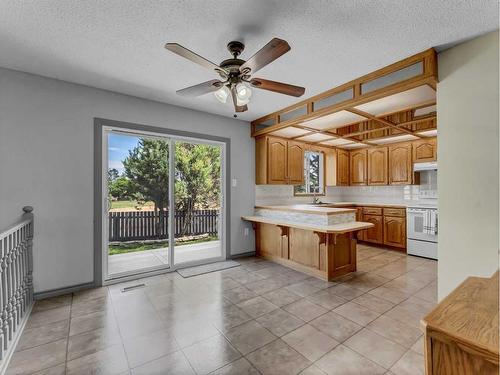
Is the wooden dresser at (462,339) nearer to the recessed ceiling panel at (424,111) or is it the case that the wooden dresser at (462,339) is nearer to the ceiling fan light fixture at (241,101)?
the ceiling fan light fixture at (241,101)

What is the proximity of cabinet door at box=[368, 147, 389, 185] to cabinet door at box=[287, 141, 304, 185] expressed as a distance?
1.92 m

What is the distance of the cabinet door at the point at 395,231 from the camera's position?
4.94 meters

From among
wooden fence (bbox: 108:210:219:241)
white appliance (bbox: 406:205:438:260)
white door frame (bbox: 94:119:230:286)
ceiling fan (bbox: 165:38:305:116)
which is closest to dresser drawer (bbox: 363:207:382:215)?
white appliance (bbox: 406:205:438:260)

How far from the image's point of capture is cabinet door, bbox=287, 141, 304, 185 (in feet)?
16.4

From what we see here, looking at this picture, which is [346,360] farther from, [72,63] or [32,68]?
[32,68]

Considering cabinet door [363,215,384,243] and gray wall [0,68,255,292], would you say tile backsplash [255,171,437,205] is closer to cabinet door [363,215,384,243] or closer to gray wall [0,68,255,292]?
cabinet door [363,215,384,243]

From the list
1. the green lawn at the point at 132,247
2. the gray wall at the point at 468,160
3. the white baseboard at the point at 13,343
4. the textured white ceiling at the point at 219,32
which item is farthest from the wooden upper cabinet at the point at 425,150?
the white baseboard at the point at 13,343

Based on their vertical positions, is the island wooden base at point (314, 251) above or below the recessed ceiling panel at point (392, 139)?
below

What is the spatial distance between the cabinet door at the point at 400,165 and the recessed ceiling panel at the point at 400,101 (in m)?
2.17

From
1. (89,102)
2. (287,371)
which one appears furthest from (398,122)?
(89,102)

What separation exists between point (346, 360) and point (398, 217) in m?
4.10

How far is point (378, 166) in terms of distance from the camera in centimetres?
570

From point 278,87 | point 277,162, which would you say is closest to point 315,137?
point 277,162

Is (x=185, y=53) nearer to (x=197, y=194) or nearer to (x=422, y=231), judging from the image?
(x=197, y=194)
